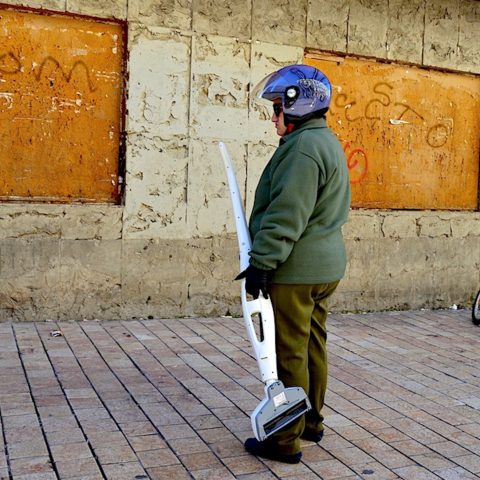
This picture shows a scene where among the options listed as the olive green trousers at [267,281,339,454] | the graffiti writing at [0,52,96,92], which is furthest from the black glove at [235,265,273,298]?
the graffiti writing at [0,52,96,92]

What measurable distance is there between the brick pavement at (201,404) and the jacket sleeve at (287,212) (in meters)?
1.08

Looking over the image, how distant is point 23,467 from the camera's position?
3242 mm

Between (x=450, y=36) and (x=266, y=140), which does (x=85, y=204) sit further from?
(x=450, y=36)

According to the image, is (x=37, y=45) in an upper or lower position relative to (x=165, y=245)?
upper

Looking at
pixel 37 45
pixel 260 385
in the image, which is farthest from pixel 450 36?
pixel 260 385

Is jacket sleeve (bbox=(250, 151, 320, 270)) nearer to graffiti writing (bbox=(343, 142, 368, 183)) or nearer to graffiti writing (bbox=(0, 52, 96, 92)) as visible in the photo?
graffiti writing (bbox=(0, 52, 96, 92))

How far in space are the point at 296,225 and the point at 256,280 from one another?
334mm

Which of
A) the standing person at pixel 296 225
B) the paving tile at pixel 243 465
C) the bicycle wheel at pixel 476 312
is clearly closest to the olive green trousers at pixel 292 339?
the standing person at pixel 296 225

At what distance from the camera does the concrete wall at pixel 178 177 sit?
6.32 m

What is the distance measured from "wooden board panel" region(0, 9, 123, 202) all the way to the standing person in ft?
10.8

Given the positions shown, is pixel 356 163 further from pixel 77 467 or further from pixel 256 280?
pixel 77 467

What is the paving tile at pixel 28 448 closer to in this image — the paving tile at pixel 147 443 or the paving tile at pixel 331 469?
the paving tile at pixel 147 443

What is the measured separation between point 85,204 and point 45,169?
0.49m

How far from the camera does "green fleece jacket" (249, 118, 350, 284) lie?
129 inches
